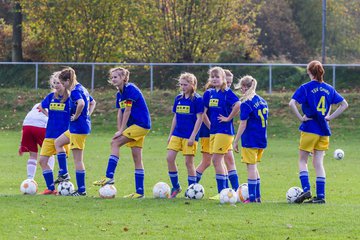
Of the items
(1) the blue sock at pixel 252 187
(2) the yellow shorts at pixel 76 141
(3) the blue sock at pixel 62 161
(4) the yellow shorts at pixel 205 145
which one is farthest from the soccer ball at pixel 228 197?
(3) the blue sock at pixel 62 161

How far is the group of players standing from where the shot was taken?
12.8 m

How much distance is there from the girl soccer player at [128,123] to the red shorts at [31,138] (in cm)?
257

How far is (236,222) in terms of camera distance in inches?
422

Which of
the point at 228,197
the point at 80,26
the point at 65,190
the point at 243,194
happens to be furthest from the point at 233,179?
the point at 80,26

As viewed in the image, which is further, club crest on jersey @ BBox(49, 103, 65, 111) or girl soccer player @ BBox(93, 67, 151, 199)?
club crest on jersey @ BBox(49, 103, 65, 111)

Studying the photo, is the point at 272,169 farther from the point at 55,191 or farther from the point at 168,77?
the point at 168,77

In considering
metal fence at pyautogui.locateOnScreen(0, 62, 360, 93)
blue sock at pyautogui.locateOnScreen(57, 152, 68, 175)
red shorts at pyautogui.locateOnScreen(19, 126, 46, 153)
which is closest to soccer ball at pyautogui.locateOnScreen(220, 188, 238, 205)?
blue sock at pyautogui.locateOnScreen(57, 152, 68, 175)

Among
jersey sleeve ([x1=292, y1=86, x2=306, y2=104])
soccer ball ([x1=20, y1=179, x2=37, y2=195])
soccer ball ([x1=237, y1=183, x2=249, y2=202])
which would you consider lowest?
soccer ball ([x1=20, y1=179, x2=37, y2=195])

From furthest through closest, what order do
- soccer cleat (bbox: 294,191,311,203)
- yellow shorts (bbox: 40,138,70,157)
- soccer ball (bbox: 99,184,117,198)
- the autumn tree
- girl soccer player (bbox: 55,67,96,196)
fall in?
the autumn tree
yellow shorts (bbox: 40,138,70,157)
girl soccer player (bbox: 55,67,96,196)
soccer ball (bbox: 99,184,117,198)
soccer cleat (bbox: 294,191,311,203)

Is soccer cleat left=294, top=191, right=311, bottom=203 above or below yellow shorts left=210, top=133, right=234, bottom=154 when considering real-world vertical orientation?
below

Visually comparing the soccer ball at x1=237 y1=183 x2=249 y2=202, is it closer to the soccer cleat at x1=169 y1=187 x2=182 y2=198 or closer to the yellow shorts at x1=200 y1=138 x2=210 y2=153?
the soccer cleat at x1=169 y1=187 x2=182 y2=198

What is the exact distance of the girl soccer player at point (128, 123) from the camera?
1368cm

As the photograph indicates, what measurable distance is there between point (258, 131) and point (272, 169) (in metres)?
7.73

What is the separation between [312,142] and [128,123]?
3.01m
